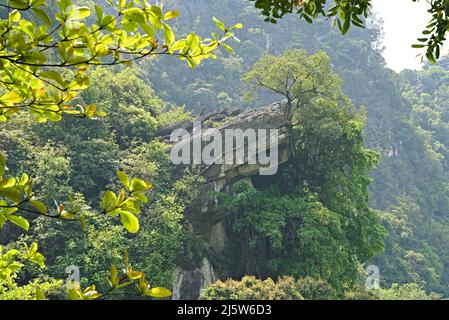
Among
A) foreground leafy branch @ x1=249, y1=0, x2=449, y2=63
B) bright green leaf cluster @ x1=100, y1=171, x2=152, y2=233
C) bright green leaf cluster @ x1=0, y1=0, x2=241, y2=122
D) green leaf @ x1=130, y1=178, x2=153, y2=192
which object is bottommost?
bright green leaf cluster @ x1=100, y1=171, x2=152, y2=233

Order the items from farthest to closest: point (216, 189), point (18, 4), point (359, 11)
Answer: point (216, 189) < point (359, 11) < point (18, 4)

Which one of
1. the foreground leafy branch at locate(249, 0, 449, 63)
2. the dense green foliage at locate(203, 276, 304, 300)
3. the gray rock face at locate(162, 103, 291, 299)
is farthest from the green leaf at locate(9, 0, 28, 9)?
the gray rock face at locate(162, 103, 291, 299)

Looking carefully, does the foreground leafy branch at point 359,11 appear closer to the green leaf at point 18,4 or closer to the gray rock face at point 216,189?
the green leaf at point 18,4

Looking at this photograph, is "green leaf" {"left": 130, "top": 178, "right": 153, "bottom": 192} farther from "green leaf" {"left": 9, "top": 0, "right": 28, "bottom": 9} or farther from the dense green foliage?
the dense green foliage

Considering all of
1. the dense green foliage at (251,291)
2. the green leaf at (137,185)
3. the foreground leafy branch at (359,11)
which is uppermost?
the foreground leafy branch at (359,11)

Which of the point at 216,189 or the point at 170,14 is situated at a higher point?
the point at 216,189

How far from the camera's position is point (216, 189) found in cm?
1288

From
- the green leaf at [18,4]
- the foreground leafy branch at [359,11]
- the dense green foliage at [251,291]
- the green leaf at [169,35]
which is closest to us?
the green leaf at [18,4]

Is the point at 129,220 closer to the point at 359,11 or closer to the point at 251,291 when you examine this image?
the point at 359,11

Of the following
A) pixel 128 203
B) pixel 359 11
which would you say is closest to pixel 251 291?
pixel 359 11

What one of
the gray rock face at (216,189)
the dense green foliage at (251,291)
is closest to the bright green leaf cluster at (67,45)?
the dense green foliage at (251,291)

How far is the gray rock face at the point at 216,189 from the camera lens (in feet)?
37.2

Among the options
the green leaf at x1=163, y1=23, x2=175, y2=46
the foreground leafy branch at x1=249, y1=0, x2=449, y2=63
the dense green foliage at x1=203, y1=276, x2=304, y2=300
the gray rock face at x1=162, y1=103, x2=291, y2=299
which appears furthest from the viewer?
the gray rock face at x1=162, y1=103, x2=291, y2=299

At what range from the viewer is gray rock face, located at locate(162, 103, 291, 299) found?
11.4 m
